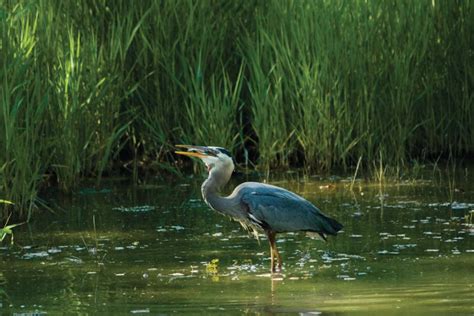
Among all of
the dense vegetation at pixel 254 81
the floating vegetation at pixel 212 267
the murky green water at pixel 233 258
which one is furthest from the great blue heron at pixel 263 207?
the dense vegetation at pixel 254 81

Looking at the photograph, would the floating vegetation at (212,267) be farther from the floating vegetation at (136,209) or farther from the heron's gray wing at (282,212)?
the floating vegetation at (136,209)

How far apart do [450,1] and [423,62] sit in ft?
2.24

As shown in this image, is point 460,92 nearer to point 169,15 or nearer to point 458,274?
point 169,15

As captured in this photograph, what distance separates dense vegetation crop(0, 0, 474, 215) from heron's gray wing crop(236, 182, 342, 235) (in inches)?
112

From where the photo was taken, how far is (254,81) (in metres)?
12.0

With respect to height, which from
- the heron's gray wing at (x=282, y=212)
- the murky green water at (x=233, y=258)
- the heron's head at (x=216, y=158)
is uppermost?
the heron's head at (x=216, y=158)

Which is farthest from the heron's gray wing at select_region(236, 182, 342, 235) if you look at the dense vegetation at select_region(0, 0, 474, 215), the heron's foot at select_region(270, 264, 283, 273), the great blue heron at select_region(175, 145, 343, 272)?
the dense vegetation at select_region(0, 0, 474, 215)

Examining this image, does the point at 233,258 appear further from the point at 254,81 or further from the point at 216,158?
the point at 254,81

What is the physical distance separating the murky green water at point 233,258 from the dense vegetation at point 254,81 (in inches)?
27.6

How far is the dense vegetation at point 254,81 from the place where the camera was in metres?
11.4

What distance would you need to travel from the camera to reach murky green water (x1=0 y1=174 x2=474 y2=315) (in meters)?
6.90

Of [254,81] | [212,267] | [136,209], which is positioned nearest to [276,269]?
[212,267]

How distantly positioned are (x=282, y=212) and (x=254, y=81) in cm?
384

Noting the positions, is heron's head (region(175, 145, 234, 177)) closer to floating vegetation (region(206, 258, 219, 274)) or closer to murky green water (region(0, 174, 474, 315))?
murky green water (region(0, 174, 474, 315))
